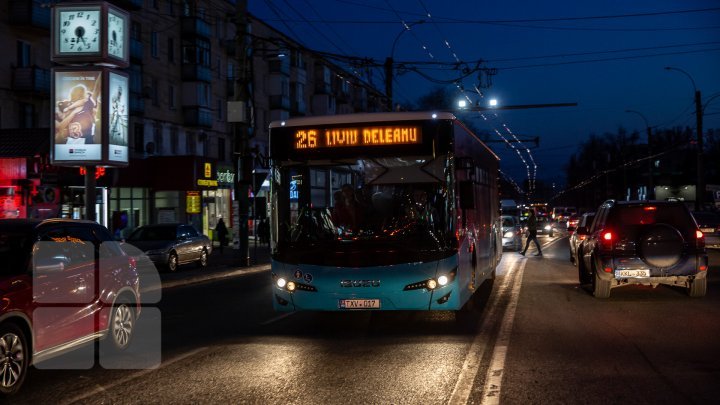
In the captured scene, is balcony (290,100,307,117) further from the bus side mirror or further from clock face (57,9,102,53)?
the bus side mirror

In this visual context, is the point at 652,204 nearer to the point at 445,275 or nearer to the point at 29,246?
the point at 445,275

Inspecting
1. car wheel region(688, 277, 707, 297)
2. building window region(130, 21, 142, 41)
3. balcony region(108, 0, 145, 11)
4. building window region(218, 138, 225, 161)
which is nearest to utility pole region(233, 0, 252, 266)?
car wheel region(688, 277, 707, 297)

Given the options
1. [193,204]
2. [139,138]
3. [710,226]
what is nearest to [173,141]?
[139,138]

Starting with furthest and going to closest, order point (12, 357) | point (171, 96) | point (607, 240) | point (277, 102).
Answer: point (277, 102), point (171, 96), point (607, 240), point (12, 357)

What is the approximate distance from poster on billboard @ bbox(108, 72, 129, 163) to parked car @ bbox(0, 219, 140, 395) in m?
15.1

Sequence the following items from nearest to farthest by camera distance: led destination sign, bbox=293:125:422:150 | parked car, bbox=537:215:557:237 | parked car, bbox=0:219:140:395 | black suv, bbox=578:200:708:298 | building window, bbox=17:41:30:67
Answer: parked car, bbox=0:219:140:395 < led destination sign, bbox=293:125:422:150 < black suv, bbox=578:200:708:298 < building window, bbox=17:41:30:67 < parked car, bbox=537:215:557:237

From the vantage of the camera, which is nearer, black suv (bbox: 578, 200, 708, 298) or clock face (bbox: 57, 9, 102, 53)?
black suv (bbox: 578, 200, 708, 298)

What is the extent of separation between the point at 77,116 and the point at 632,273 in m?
16.9

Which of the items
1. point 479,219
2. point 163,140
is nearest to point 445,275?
point 479,219

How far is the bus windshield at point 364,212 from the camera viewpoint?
10531 millimetres

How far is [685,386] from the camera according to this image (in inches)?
285

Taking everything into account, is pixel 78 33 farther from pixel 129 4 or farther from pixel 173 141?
pixel 173 141

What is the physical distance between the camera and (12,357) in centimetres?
713

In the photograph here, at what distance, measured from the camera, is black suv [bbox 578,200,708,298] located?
13.7m
